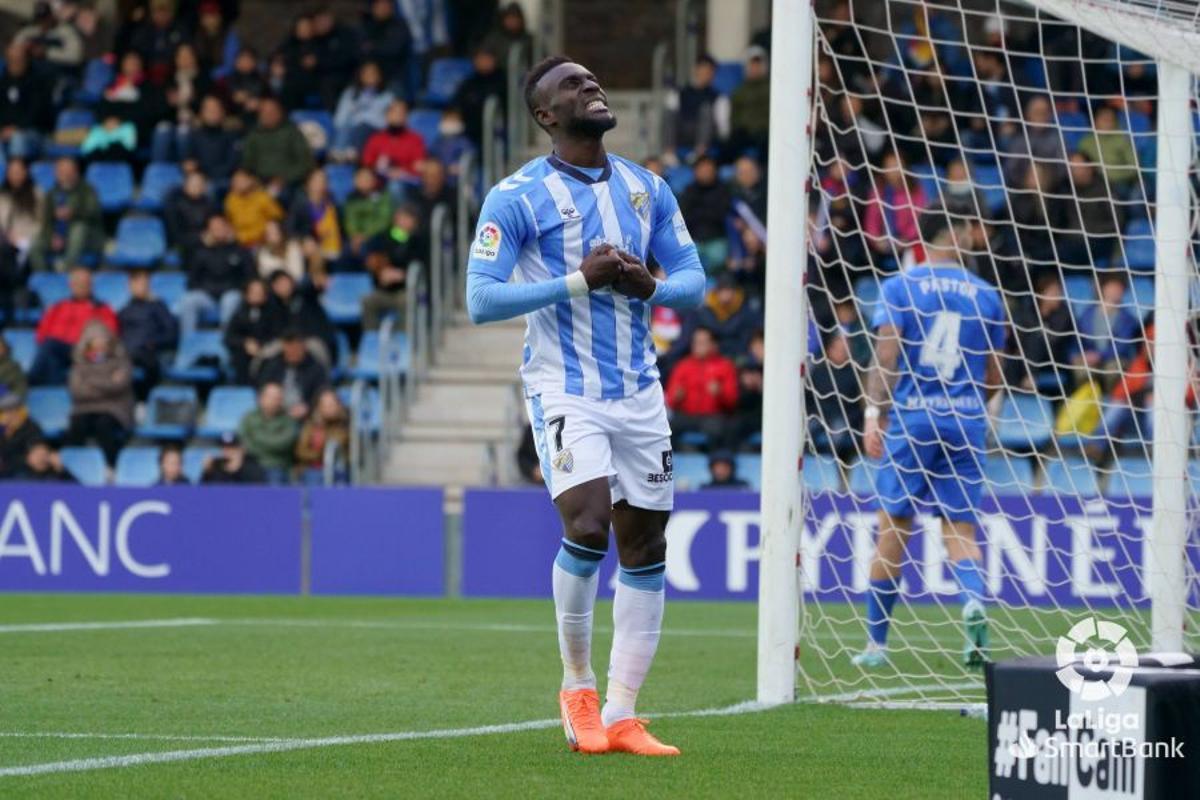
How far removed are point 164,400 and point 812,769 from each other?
13.6 meters

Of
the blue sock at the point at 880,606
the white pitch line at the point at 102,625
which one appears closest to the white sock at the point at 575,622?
the blue sock at the point at 880,606

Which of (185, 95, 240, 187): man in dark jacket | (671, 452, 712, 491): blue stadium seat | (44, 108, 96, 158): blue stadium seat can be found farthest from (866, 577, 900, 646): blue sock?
(44, 108, 96, 158): blue stadium seat

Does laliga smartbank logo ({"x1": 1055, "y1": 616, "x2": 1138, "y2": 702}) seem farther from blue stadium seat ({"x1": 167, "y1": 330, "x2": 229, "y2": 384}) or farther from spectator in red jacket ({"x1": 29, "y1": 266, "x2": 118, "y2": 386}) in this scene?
spectator in red jacket ({"x1": 29, "y1": 266, "x2": 118, "y2": 386})

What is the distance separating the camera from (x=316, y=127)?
848 inches

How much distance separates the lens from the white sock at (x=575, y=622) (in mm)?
6453

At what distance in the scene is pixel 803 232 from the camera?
314 inches

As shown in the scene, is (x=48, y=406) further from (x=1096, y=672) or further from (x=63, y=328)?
(x=1096, y=672)

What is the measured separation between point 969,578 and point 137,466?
10.2 meters

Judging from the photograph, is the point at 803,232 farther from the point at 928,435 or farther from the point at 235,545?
the point at 235,545

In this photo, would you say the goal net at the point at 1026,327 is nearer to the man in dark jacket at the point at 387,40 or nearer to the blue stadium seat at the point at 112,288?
the man in dark jacket at the point at 387,40

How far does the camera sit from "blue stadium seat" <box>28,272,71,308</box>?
20.3 m

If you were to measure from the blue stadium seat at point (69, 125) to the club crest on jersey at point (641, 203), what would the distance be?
16.1m

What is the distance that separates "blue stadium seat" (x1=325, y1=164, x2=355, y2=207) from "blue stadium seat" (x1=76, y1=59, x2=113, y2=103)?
2999 mm

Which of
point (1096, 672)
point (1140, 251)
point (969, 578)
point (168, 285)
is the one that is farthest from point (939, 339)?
point (168, 285)
